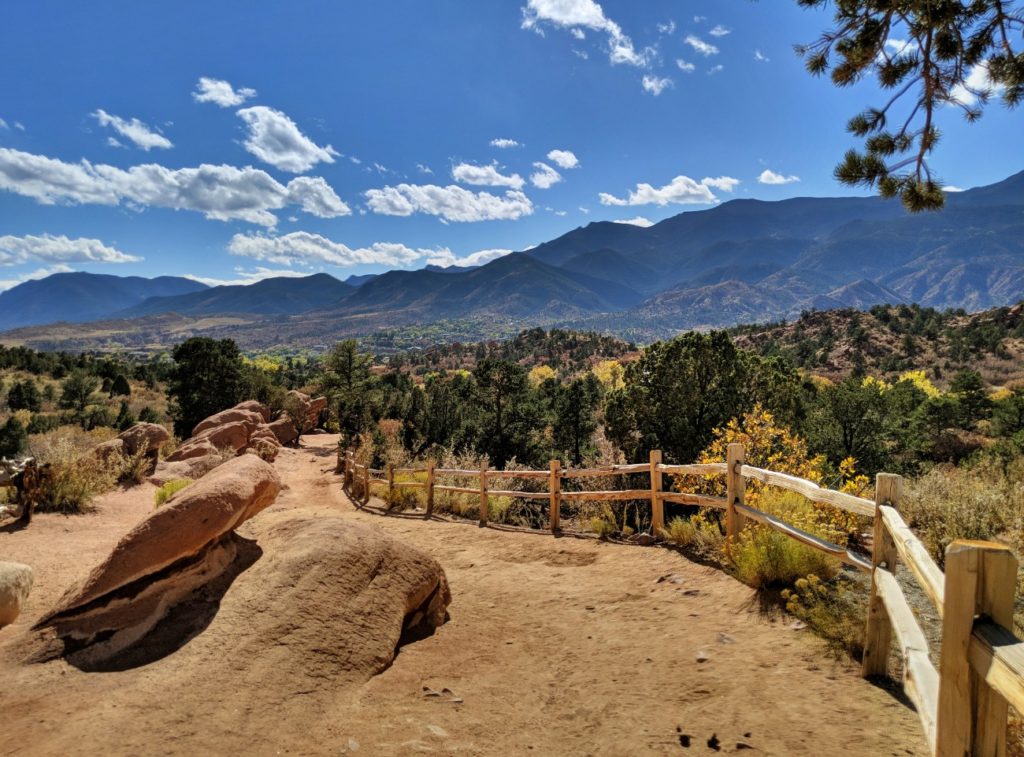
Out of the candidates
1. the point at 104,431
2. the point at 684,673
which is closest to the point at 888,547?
the point at 684,673

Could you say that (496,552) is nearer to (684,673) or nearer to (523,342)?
(684,673)

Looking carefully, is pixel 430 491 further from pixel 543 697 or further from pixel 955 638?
pixel 955 638

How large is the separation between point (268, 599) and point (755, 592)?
16.5 ft

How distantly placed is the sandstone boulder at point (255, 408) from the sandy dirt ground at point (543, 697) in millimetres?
23457

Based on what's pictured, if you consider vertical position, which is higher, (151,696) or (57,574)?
(151,696)

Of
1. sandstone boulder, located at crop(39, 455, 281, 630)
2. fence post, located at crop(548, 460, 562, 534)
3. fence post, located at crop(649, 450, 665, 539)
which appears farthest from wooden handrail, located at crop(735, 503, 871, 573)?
sandstone boulder, located at crop(39, 455, 281, 630)

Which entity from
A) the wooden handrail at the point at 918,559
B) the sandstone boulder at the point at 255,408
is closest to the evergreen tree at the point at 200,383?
the sandstone boulder at the point at 255,408

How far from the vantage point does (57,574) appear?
769 centimetres

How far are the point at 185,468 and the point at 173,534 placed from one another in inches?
540

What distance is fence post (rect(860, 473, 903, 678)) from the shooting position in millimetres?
3980

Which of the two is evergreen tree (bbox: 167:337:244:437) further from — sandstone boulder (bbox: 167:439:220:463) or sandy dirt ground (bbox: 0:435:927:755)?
sandy dirt ground (bbox: 0:435:927:755)

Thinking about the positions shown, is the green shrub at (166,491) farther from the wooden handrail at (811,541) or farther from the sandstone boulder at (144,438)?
the wooden handrail at (811,541)

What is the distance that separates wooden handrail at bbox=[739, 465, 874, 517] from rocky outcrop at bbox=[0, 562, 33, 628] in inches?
325

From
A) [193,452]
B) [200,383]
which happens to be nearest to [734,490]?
[193,452]
